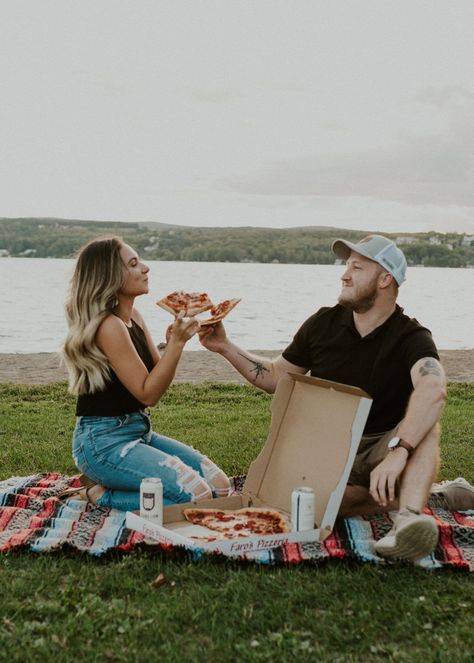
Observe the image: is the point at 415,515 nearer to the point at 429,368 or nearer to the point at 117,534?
the point at 429,368

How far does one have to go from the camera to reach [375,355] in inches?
217

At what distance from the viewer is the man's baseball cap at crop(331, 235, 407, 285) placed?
5.50 m

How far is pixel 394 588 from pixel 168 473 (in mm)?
1811

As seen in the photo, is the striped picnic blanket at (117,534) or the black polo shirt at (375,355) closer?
the striped picnic blanket at (117,534)

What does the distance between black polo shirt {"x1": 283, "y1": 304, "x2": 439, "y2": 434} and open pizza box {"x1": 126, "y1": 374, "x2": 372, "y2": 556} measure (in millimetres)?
338

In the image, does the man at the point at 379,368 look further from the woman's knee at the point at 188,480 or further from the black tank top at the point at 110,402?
the woman's knee at the point at 188,480

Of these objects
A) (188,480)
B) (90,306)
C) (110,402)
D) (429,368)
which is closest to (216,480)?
(188,480)

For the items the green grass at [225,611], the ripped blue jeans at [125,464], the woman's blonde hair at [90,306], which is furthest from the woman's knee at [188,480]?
the green grass at [225,611]

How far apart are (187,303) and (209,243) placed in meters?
68.1

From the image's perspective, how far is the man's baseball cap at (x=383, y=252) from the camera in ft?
18.0

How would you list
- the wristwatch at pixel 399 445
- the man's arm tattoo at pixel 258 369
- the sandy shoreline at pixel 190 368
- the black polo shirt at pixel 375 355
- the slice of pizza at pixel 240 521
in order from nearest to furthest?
the wristwatch at pixel 399 445 → the slice of pizza at pixel 240 521 → the black polo shirt at pixel 375 355 → the man's arm tattoo at pixel 258 369 → the sandy shoreline at pixel 190 368

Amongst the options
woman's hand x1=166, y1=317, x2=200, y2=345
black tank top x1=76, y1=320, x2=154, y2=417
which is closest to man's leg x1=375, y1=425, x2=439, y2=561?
woman's hand x1=166, y1=317, x2=200, y2=345

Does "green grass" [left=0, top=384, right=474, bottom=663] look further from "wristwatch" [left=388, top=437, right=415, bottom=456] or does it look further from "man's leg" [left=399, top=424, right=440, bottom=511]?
"wristwatch" [left=388, top=437, right=415, bottom=456]

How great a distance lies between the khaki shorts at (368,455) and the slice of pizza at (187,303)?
143cm
